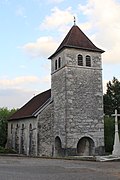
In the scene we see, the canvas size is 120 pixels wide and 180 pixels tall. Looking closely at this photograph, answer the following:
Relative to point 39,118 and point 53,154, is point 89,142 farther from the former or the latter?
point 39,118

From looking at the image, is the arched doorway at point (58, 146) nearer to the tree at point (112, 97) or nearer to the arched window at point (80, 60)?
the arched window at point (80, 60)

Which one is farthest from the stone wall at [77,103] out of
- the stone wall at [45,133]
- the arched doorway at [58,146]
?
the arched doorway at [58,146]

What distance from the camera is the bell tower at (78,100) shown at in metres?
24.2

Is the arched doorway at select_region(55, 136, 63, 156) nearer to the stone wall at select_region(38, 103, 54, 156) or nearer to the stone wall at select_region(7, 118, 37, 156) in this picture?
the stone wall at select_region(38, 103, 54, 156)

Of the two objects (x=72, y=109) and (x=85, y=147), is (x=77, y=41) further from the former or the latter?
(x=85, y=147)

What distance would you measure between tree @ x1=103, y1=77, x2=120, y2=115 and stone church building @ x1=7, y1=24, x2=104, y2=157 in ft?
60.7

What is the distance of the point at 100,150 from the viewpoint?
2481 centimetres

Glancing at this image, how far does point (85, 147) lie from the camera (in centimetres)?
2592

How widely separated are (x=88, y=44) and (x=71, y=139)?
9771mm

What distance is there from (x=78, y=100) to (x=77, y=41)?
6144 mm

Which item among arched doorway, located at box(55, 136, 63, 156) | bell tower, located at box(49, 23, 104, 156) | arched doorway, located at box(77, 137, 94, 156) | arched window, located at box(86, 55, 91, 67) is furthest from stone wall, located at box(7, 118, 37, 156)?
arched window, located at box(86, 55, 91, 67)

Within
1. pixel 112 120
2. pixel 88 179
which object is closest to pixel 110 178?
pixel 88 179

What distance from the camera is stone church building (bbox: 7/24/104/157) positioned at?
24312 mm

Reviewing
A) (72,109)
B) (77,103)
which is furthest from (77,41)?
(72,109)
